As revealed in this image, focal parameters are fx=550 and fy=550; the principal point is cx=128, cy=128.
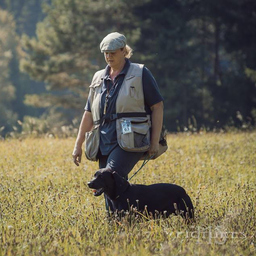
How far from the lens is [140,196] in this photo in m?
5.02

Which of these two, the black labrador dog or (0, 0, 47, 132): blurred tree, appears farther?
(0, 0, 47, 132): blurred tree

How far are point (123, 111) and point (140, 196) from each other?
80cm

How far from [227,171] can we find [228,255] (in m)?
4.70

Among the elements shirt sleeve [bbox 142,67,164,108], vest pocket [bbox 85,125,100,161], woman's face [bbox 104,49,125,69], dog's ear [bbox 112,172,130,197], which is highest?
woman's face [bbox 104,49,125,69]

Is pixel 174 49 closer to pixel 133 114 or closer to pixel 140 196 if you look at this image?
pixel 133 114

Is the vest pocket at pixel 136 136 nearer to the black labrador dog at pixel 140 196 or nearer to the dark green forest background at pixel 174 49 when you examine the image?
the black labrador dog at pixel 140 196

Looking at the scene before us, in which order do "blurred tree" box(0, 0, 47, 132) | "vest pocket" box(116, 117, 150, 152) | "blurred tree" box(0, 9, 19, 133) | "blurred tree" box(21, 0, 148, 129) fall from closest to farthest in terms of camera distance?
"vest pocket" box(116, 117, 150, 152) → "blurred tree" box(21, 0, 148, 129) → "blurred tree" box(0, 9, 19, 133) → "blurred tree" box(0, 0, 47, 132)

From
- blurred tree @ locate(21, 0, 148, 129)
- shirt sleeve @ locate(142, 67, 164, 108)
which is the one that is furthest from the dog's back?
blurred tree @ locate(21, 0, 148, 129)

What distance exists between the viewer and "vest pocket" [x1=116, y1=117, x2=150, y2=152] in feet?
16.4

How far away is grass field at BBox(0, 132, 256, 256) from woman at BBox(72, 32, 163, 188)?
2.04 feet

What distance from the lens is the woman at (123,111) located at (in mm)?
5062

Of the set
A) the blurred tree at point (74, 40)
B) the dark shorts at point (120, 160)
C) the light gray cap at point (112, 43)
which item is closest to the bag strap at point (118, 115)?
the dark shorts at point (120, 160)

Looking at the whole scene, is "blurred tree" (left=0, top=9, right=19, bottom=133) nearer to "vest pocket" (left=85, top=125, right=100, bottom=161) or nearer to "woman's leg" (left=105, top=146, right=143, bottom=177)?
"vest pocket" (left=85, top=125, right=100, bottom=161)

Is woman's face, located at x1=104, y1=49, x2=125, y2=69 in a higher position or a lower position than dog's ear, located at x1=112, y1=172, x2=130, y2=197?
higher
